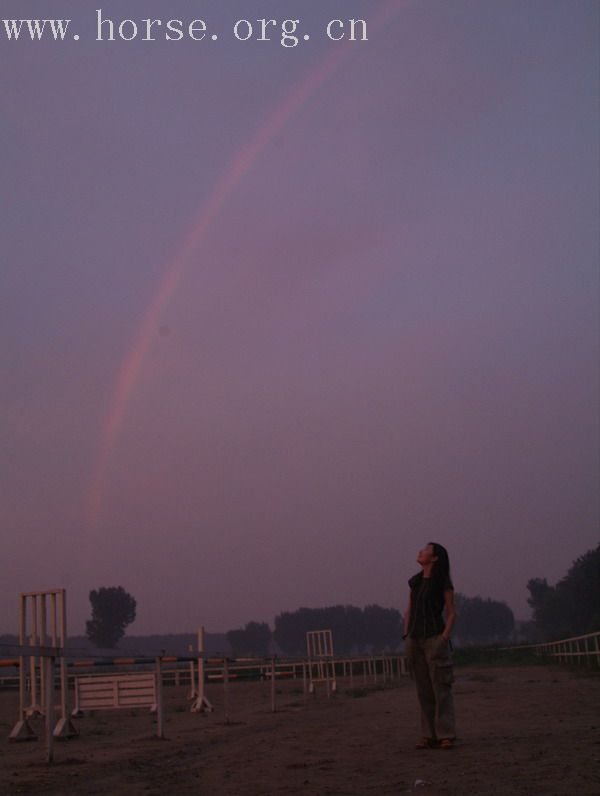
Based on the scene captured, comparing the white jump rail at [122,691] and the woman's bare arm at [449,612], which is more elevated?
the woman's bare arm at [449,612]

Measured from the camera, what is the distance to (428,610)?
25.6ft

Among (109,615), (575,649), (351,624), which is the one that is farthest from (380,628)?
(575,649)

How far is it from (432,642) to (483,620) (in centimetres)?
19281

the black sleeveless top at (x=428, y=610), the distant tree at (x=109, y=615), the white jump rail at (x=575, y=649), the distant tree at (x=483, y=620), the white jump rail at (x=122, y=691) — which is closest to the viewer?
the black sleeveless top at (x=428, y=610)

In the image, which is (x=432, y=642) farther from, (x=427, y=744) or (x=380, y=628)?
(x=380, y=628)

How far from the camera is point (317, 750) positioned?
8.12 metres

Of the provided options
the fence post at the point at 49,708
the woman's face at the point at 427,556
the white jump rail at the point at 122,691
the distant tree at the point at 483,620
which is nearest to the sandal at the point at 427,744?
the woman's face at the point at 427,556

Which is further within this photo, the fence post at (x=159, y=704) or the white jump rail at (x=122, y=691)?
the white jump rail at (x=122, y=691)

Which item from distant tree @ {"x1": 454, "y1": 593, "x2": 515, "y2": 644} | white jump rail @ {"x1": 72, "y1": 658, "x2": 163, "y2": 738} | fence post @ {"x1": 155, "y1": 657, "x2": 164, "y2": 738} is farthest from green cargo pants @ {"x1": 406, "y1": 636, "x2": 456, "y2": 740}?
distant tree @ {"x1": 454, "y1": 593, "x2": 515, "y2": 644}

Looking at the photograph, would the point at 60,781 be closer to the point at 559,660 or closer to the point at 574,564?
the point at 559,660

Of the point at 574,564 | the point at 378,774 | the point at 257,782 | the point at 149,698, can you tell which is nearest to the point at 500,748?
the point at 378,774

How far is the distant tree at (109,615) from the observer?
13954cm

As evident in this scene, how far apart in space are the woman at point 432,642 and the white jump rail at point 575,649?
14.6 meters

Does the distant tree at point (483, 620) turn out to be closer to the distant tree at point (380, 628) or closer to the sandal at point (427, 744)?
the distant tree at point (380, 628)
